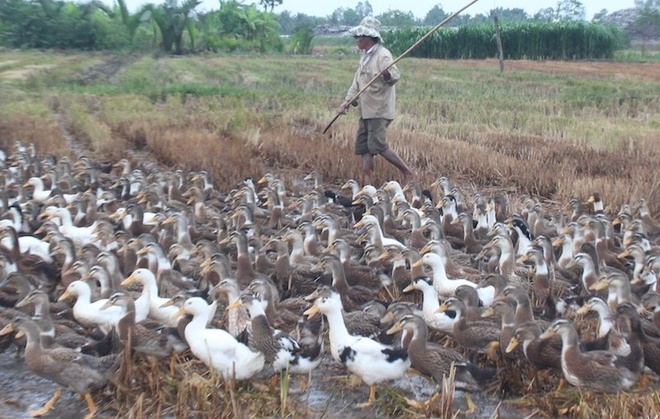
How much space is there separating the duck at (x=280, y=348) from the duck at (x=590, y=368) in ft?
5.27

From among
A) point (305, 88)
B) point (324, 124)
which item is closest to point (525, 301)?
point (324, 124)

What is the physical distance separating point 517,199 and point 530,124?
5.77m

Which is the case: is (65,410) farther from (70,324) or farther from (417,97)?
(417,97)

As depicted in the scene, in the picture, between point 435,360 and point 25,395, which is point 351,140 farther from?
point 25,395

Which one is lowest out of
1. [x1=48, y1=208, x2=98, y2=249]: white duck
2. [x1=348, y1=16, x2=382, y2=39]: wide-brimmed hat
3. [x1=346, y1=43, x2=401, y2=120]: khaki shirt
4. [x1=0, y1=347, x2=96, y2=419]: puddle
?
[x1=0, y1=347, x2=96, y2=419]: puddle

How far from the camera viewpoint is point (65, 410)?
5.05m

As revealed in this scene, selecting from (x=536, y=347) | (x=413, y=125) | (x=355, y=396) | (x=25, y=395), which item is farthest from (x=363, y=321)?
(x=413, y=125)

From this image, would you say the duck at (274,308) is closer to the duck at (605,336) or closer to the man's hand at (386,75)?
the duck at (605,336)

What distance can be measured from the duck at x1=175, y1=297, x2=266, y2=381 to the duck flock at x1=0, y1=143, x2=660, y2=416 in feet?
0.04

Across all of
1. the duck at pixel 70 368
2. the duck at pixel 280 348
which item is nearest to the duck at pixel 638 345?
the duck at pixel 280 348

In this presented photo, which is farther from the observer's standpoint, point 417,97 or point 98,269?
point 417,97

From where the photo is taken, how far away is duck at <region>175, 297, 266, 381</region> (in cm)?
506

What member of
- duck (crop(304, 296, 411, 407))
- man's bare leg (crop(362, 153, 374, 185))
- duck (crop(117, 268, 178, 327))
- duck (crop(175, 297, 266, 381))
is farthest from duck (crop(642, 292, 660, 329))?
man's bare leg (crop(362, 153, 374, 185))

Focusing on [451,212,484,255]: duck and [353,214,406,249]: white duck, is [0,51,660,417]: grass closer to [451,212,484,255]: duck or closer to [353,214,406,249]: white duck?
[451,212,484,255]: duck
